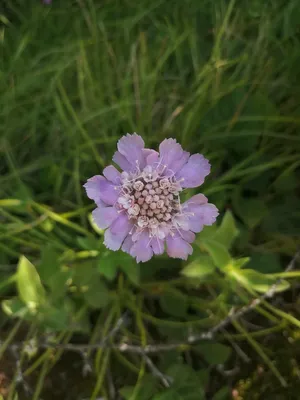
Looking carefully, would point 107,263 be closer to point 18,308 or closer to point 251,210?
point 18,308

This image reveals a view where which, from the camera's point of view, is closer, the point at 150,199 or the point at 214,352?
the point at 150,199

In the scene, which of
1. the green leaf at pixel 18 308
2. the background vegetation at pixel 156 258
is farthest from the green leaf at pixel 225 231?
the green leaf at pixel 18 308

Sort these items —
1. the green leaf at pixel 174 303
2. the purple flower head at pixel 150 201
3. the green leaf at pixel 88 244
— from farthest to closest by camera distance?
the green leaf at pixel 174 303, the green leaf at pixel 88 244, the purple flower head at pixel 150 201

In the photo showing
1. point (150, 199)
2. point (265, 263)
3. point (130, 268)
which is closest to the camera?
point (150, 199)

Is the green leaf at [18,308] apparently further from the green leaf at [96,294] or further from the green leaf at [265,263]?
the green leaf at [265,263]

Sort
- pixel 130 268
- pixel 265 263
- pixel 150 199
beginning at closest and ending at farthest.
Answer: pixel 150 199
pixel 130 268
pixel 265 263

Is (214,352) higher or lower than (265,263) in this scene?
lower

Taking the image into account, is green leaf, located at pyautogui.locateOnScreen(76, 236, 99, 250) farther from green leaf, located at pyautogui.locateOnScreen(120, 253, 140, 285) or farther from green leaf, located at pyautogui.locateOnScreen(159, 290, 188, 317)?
green leaf, located at pyautogui.locateOnScreen(159, 290, 188, 317)

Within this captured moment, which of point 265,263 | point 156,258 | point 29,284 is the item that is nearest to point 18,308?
point 29,284
